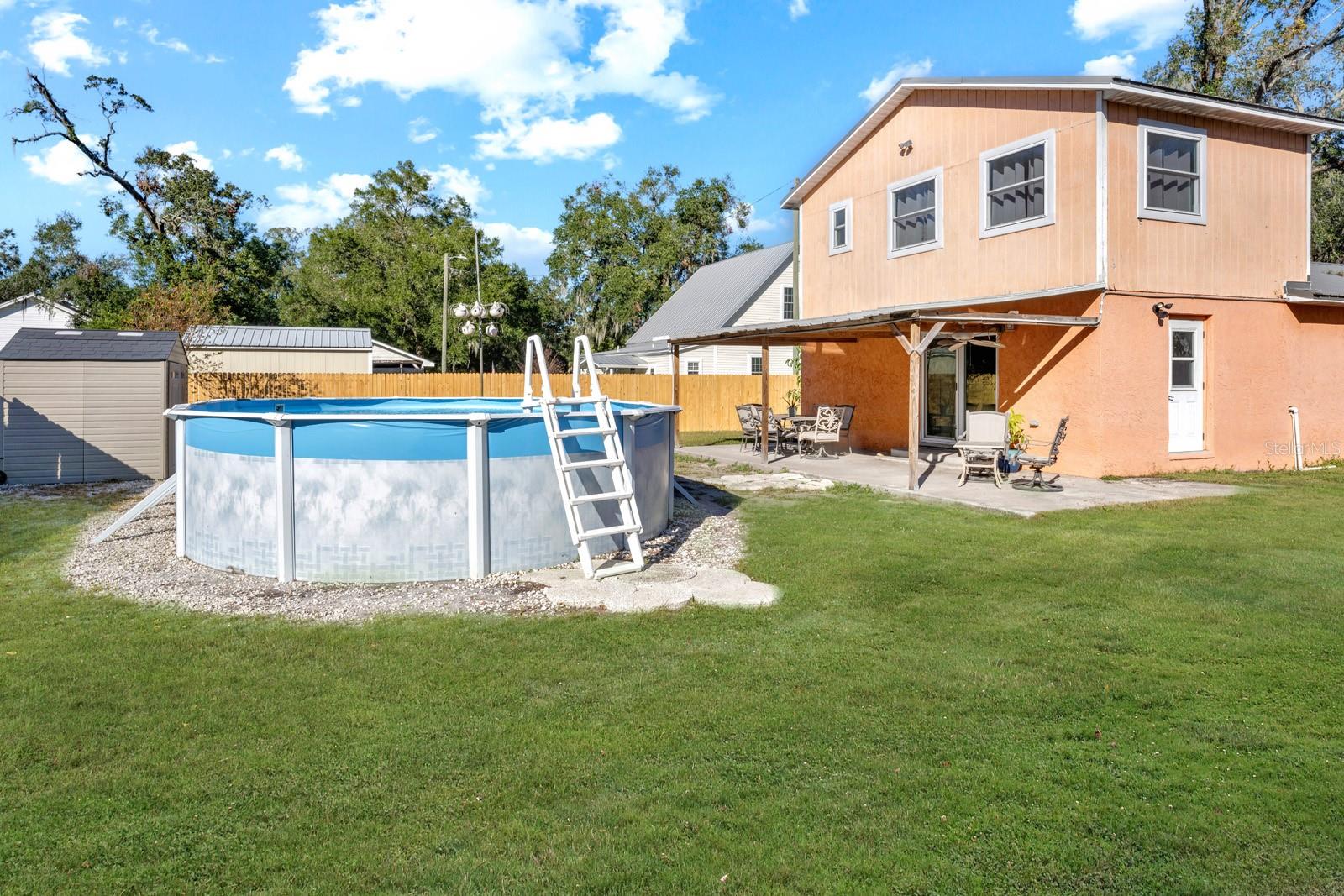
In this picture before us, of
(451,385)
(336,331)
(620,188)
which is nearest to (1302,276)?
(451,385)

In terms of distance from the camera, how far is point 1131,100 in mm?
11930

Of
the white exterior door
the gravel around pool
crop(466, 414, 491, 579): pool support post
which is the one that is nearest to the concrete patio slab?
the white exterior door

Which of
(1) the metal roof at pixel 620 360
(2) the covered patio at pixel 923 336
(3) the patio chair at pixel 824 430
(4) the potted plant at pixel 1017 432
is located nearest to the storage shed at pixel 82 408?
(2) the covered patio at pixel 923 336

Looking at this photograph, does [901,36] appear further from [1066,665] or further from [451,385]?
[1066,665]

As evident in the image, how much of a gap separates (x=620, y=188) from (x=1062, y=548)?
39963 millimetres

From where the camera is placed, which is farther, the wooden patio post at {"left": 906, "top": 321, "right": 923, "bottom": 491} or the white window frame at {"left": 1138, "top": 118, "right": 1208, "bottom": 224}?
the white window frame at {"left": 1138, "top": 118, "right": 1208, "bottom": 224}

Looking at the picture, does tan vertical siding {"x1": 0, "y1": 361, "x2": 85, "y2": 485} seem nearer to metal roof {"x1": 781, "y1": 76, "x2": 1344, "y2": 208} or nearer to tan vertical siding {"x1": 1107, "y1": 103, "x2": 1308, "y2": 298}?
metal roof {"x1": 781, "y1": 76, "x2": 1344, "y2": 208}

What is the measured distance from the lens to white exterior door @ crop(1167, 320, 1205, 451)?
1278 centimetres

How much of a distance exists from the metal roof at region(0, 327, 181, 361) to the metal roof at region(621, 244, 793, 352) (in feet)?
56.5

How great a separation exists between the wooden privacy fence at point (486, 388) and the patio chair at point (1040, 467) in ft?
36.1

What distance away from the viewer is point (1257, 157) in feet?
43.5

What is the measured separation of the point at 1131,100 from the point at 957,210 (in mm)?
3010

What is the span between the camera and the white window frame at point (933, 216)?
48.0 ft

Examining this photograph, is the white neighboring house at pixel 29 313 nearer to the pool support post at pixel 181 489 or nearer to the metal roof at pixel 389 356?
the metal roof at pixel 389 356
